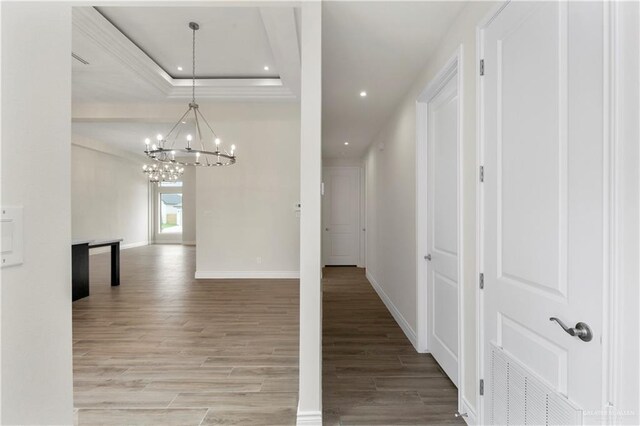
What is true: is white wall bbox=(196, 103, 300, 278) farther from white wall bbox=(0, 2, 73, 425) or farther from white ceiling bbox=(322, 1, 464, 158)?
white wall bbox=(0, 2, 73, 425)

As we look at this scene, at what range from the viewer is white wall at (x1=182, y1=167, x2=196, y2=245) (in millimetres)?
13031

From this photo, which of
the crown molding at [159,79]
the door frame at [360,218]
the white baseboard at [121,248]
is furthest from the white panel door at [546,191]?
the white baseboard at [121,248]

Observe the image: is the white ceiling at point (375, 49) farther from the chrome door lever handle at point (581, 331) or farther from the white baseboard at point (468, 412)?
the white baseboard at point (468, 412)

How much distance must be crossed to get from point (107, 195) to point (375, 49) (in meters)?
10.6

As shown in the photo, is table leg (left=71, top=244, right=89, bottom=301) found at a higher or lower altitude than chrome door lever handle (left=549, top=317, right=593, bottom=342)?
lower

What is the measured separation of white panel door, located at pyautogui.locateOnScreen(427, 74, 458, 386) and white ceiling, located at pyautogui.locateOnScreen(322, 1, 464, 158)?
1.32 feet

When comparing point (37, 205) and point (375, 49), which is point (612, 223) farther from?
point (375, 49)

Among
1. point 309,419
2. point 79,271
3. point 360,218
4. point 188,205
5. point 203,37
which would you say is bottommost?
point 309,419

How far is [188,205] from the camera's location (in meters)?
13.1

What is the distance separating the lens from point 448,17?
6.98 ft

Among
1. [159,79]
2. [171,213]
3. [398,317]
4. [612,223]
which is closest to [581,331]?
[612,223]

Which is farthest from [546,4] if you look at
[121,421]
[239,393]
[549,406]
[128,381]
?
[128,381]

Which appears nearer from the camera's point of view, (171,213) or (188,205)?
(188,205)

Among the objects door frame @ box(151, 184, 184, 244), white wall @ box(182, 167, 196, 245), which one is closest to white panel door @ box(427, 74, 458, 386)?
white wall @ box(182, 167, 196, 245)
